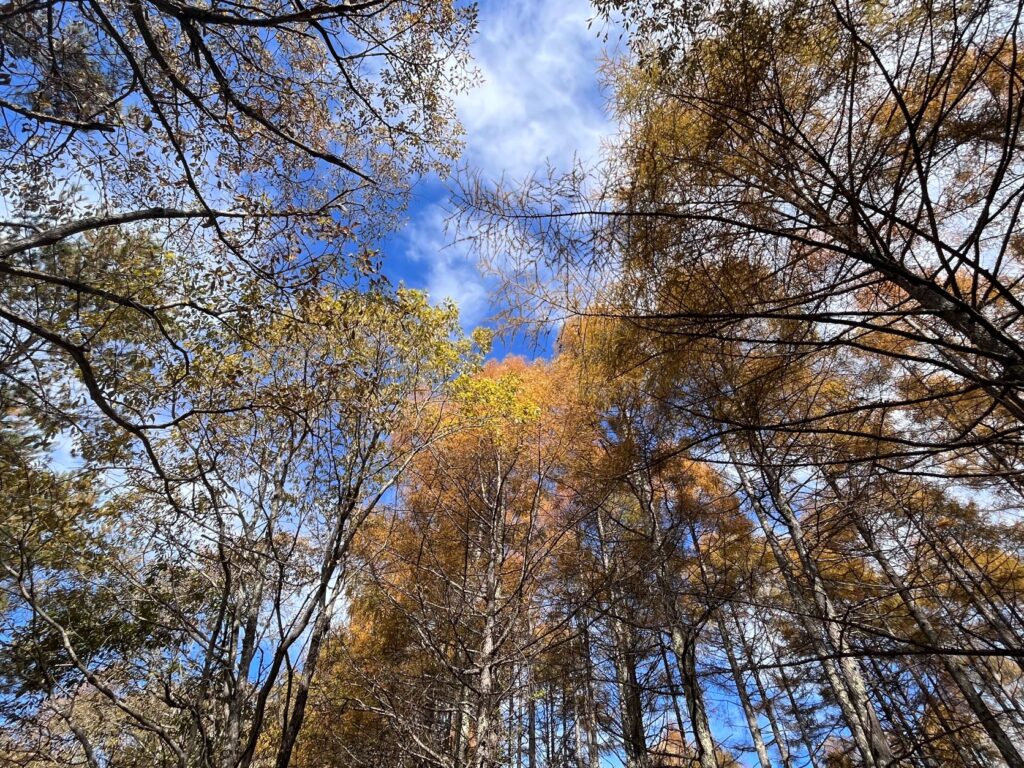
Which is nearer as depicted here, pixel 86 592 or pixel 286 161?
pixel 286 161

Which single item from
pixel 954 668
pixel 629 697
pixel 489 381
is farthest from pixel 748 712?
pixel 489 381

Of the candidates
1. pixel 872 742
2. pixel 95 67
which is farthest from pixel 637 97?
pixel 872 742

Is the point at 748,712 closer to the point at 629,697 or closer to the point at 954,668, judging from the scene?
the point at 954,668

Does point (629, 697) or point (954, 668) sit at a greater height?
point (954, 668)

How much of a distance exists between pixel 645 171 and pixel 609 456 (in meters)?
4.36

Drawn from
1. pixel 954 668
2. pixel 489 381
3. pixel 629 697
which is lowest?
pixel 629 697

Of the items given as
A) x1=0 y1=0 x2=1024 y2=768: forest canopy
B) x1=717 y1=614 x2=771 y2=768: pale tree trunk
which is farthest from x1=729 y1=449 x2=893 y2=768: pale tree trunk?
x1=717 y1=614 x2=771 y2=768: pale tree trunk

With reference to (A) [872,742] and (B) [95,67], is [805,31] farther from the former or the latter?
(A) [872,742]

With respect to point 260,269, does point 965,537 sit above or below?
above

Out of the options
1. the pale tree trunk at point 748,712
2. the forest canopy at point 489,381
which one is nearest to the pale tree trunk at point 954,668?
the forest canopy at point 489,381

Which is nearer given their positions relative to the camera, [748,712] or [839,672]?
[839,672]

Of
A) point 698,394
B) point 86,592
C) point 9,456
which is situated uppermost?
point 698,394

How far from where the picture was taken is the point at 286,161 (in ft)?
13.0

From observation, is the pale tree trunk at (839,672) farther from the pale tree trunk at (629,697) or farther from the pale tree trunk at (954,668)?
the pale tree trunk at (629,697)
